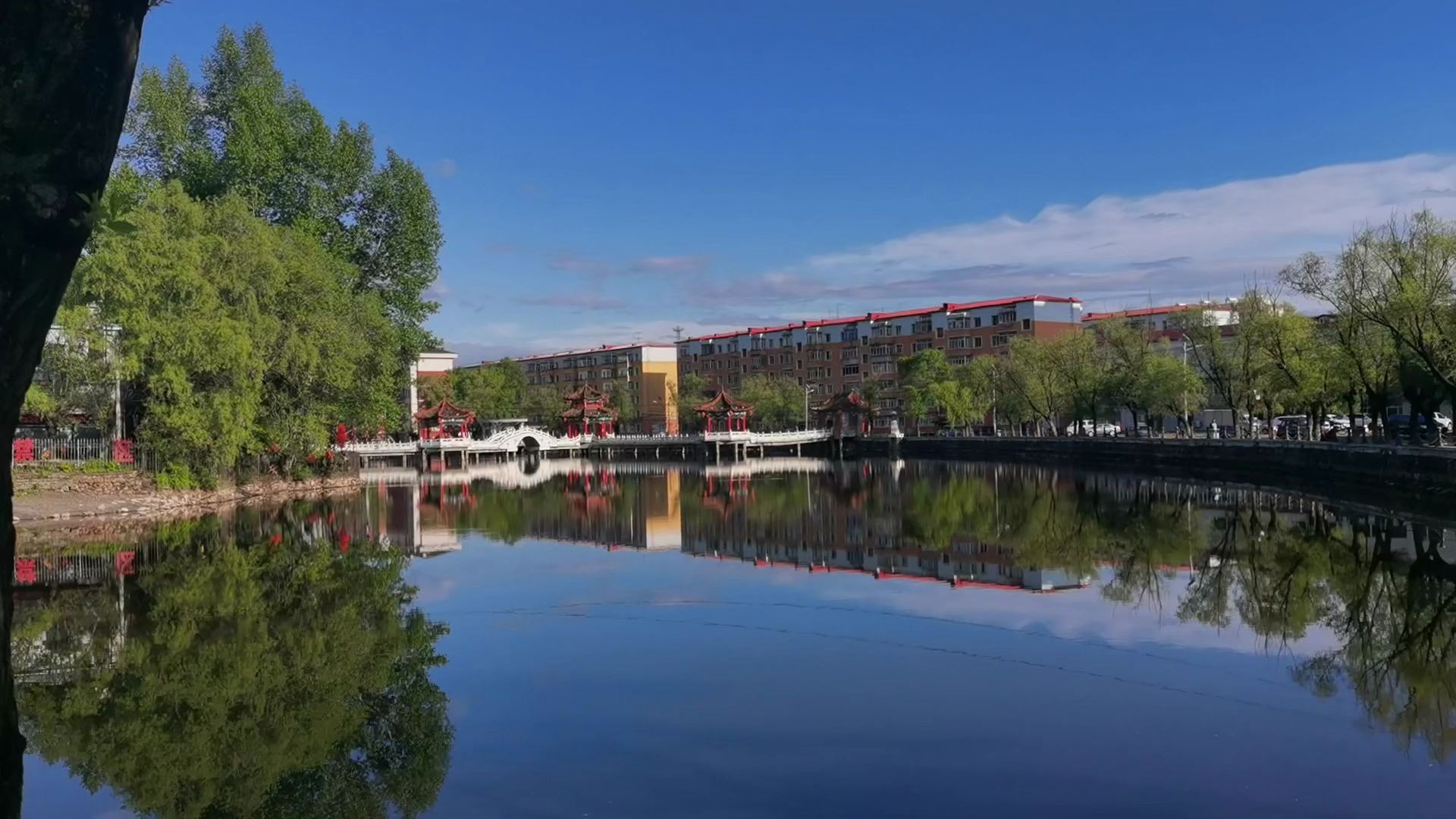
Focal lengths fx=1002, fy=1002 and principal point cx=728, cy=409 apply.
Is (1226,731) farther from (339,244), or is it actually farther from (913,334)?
(913,334)

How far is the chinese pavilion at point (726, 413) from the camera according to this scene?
71.5 metres

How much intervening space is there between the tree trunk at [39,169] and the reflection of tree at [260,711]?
430 cm

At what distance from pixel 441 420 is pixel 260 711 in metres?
62.2

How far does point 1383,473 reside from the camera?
27500 millimetres

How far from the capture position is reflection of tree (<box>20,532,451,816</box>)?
6797 millimetres

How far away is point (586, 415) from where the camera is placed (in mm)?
78938

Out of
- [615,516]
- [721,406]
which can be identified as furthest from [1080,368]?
[615,516]

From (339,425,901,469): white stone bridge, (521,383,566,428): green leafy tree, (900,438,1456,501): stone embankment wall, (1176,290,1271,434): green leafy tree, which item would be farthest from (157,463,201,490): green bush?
(521,383,566,428): green leafy tree

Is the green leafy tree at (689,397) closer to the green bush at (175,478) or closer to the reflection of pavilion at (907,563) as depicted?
the green bush at (175,478)

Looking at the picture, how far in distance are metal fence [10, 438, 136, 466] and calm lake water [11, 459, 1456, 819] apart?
8.76 m

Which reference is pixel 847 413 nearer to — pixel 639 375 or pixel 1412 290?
pixel 639 375

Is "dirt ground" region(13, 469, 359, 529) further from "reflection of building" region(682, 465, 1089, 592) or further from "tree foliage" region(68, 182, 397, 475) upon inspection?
"reflection of building" region(682, 465, 1089, 592)

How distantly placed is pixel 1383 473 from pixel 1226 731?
24460mm

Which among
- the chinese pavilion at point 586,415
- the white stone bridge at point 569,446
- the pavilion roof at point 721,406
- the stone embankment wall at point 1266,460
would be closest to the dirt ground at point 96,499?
the stone embankment wall at point 1266,460
